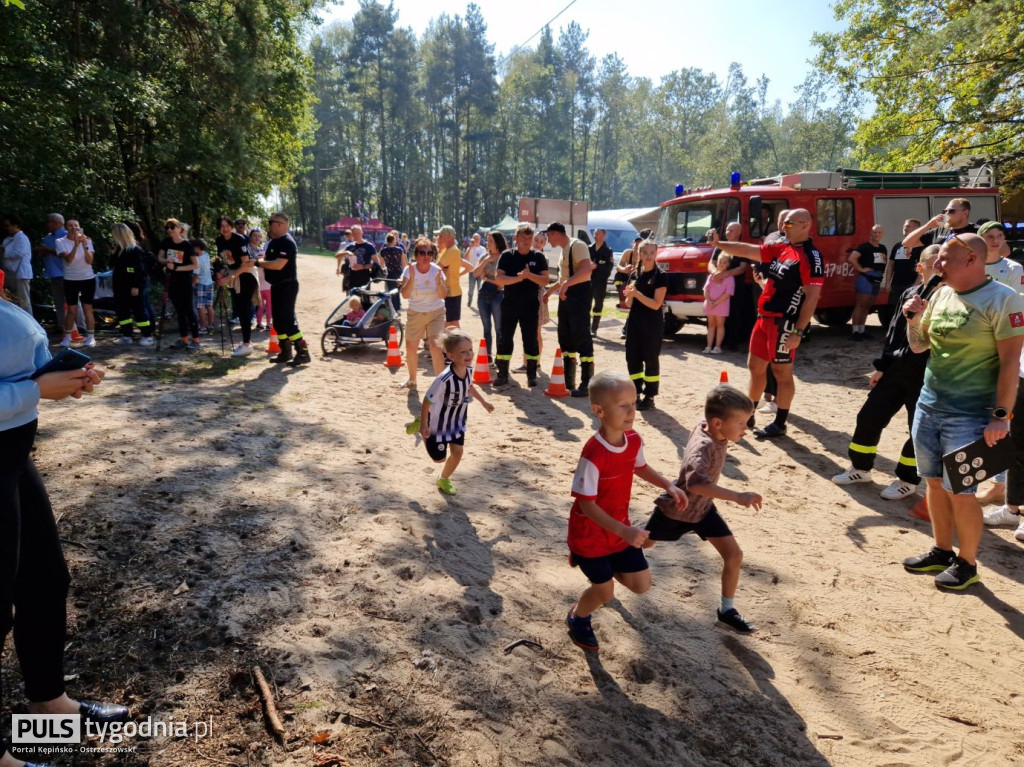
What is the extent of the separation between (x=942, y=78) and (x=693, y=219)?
10.2 m

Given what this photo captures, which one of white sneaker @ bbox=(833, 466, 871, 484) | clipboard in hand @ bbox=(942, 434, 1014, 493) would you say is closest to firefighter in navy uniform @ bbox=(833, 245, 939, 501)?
white sneaker @ bbox=(833, 466, 871, 484)

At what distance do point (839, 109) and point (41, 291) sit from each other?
252 feet

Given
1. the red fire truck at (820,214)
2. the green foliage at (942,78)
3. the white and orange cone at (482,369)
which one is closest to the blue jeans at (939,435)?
the white and orange cone at (482,369)

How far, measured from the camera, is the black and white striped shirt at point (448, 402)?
501 centimetres

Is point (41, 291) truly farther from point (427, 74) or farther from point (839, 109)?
point (839, 109)

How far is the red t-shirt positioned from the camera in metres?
3.10

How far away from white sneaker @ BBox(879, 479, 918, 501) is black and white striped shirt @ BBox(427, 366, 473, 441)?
12.3 ft

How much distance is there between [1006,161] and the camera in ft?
55.5

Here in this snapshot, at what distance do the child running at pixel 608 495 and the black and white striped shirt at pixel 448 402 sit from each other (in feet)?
6.55

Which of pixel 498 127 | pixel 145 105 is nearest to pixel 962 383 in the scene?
pixel 145 105

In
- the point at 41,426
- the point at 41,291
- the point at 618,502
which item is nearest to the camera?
the point at 618,502

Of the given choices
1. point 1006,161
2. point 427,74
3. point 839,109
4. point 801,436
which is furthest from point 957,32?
point 839,109

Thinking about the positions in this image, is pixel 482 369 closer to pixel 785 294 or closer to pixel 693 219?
pixel 785 294

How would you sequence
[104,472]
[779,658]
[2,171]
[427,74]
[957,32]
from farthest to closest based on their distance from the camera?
1. [427,74]
2. [957,32]
3. [2,171]
4. [104,472]
5. [779,658]
